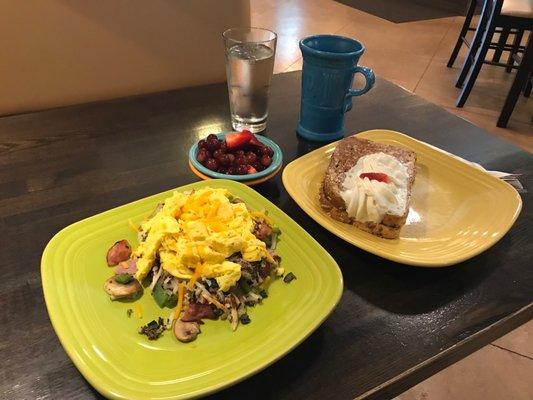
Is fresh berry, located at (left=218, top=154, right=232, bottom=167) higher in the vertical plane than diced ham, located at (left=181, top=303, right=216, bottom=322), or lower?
higher

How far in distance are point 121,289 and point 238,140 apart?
44 cm

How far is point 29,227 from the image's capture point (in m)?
0.85

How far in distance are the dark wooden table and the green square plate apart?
0.05 m

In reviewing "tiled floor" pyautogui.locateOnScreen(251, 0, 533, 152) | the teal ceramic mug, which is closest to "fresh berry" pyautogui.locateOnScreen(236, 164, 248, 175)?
the teal ceramic mug

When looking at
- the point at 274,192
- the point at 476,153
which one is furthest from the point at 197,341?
the point at 476,153

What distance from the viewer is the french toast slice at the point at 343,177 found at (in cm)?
84

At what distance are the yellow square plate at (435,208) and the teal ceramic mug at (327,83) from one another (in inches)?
4.0

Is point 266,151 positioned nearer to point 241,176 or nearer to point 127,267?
point 241,176

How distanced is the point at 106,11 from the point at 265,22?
129 inches

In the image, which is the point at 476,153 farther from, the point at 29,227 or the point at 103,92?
the point at 103,92

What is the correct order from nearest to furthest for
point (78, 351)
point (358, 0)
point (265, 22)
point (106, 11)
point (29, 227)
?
point (78, 351) → point (29, 227) → point (106, 11) → point (265, 22) → point (358, 0)

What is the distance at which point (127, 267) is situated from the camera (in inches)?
28.5

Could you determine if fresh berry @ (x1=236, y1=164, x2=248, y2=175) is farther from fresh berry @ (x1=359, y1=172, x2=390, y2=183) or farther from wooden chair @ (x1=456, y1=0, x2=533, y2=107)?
wooden chair @ (x1=456, y1=0, x2=533, y2=107)

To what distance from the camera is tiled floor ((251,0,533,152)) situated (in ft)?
9.93
